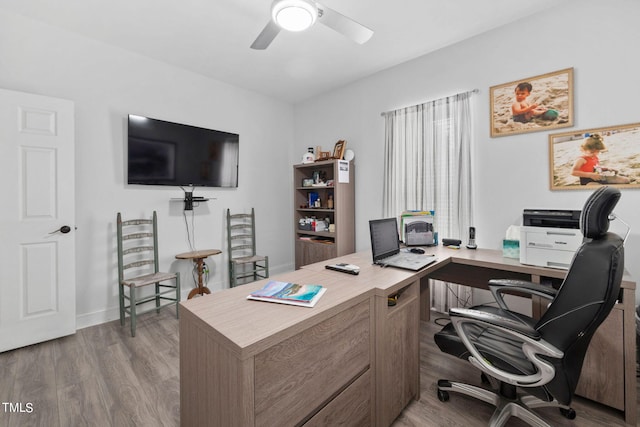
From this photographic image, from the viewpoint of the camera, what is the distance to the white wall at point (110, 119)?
97.8 inches

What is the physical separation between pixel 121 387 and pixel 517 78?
3.96m

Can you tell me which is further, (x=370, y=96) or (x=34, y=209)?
(x=370, y=96)

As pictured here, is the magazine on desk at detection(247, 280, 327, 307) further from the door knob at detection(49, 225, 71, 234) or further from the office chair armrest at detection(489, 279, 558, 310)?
the door knob at detection(49, 225, 71, 234)

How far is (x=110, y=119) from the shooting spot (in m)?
2.86

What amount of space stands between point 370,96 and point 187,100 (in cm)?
226

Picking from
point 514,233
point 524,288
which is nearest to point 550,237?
point 514,233

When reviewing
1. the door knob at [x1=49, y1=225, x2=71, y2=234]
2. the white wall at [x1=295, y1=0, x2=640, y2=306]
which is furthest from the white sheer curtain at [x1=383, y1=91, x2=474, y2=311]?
the door knob at [x1=49, y1=225, x2=71, y2=234]

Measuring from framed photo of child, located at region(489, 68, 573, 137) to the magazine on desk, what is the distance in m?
2.39

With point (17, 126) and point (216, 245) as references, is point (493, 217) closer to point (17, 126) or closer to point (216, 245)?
point (216, 245)

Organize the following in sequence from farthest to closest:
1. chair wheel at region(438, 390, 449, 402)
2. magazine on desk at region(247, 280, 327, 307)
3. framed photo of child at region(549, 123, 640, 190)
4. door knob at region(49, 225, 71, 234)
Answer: door knob at region(49, 225, 71, 234), framed photo of child at region(549, 123, 640, 190), chair wheel at region(438, 390, 449, 402), magazine on desk at region(247, 280, 327, 307)

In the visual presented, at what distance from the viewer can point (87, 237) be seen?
2.74 meters

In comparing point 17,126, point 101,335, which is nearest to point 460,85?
point 17,126

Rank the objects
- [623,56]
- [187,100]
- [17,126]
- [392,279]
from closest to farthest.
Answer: [392,279], [623,56], [17,126], [187,100]

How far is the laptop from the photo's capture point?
1897 mm
